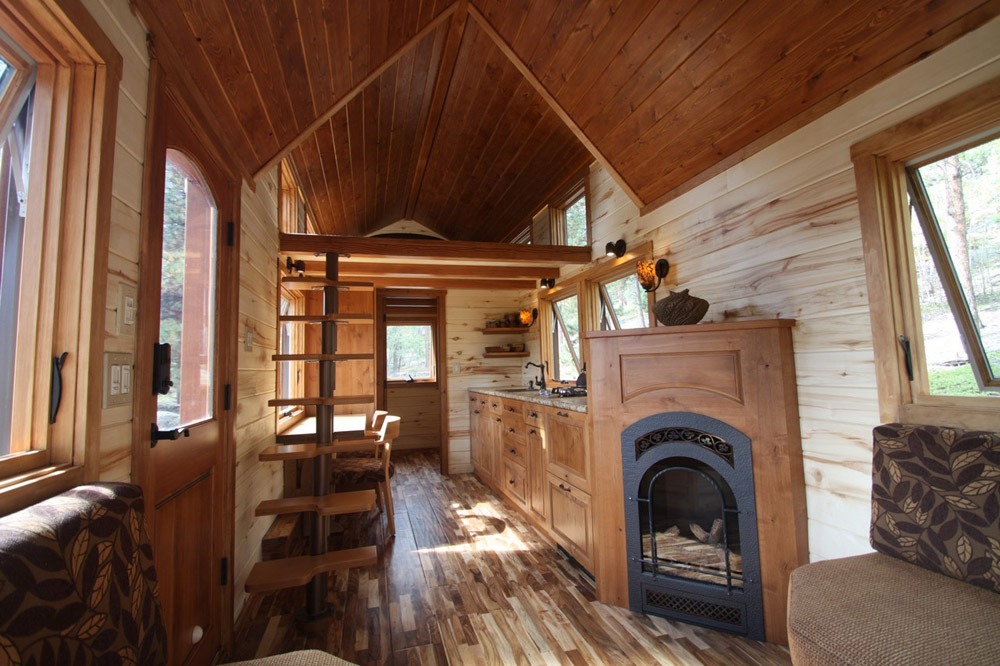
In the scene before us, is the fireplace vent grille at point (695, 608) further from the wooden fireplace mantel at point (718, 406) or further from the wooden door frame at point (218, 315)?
the wooden door frame at point (218, 315)

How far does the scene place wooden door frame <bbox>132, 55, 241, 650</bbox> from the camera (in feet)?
4.03

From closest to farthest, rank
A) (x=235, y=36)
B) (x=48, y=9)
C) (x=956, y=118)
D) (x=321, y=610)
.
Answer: (x=48, y=9)
(x=956, y=118)
(x=235, y=36)
(x=321, y=610)

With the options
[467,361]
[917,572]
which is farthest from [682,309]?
[467,361]

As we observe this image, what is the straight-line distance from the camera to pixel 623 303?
11.2 feet

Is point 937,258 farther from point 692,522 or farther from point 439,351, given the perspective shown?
point 439,351

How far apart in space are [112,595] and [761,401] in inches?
85.6

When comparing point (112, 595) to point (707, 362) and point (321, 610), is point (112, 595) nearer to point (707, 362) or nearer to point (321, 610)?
point (321, 610)

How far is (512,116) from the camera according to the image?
3.62m

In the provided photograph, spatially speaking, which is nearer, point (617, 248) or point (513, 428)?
point (617, 248)

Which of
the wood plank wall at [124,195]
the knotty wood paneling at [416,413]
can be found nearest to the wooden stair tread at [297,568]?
the wood plank wall at [124,195]

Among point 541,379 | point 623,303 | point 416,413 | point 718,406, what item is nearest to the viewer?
point 718,406

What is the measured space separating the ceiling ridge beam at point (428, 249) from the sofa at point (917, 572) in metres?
2.56

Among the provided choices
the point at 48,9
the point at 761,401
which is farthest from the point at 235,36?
the point at 761,401

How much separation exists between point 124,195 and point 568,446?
2402 mm
